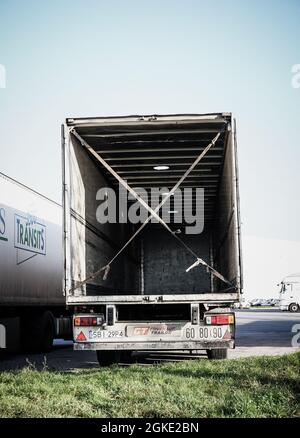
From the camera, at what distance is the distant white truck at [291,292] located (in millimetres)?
41812

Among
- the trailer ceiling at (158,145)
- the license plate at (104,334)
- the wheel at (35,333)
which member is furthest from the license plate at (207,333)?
the wheel at (35,333)

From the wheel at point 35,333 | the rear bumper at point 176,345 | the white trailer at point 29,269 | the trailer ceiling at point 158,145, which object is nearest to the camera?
the rear bumper at point 176,345

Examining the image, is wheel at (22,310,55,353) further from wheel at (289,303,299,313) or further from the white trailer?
wheel at (289,303,299,313)

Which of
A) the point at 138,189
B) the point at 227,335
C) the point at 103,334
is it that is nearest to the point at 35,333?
the point at 138,189

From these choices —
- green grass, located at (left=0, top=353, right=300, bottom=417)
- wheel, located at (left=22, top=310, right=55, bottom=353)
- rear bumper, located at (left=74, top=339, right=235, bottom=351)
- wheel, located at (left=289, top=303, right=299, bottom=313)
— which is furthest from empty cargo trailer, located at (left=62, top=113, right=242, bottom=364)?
wheel, located at (left=289, top=303, right=299, bottom=313)

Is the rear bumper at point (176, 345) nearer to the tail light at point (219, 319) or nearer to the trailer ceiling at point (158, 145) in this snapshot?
the tail light at point (219, 319)

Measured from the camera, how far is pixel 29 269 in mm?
12508

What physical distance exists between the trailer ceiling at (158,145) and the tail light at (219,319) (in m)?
2.67

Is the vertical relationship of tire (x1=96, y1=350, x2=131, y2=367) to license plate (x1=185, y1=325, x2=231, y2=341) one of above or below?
below

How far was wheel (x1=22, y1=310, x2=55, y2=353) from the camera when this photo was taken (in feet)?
43.4

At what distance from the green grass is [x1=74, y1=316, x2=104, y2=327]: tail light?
647 mm

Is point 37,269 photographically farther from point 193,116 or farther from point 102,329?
Answer: point 193,116

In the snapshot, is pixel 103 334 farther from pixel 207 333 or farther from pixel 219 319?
pixel 219 319

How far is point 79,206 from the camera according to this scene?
8.65m
